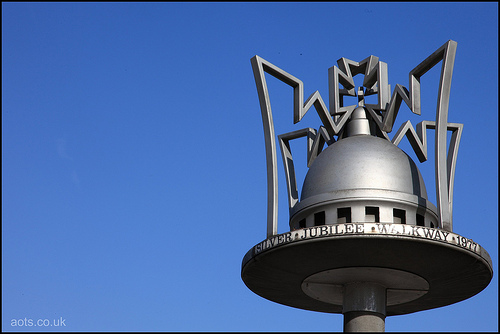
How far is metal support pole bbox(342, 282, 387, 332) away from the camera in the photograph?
40.1 meters

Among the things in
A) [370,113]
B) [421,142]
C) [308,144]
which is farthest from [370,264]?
[370,113]

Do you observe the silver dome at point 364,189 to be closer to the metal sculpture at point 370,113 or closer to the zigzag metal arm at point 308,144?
the metal sculpture at point 370,113

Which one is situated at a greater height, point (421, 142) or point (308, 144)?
point (308, 144)

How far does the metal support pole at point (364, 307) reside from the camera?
40062mm

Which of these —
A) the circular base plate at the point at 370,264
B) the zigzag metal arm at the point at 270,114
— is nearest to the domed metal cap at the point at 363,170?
the zigzag metal arm at the point at 270,114

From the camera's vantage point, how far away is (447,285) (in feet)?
137

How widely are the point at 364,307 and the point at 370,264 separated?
2463mm

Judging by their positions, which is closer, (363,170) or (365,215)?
(365,215)

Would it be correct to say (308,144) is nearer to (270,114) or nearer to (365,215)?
(270,114)

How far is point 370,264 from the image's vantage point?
39344 millimetres

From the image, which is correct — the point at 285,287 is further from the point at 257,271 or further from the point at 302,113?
the point at 302,113

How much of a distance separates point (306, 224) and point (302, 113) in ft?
18.7

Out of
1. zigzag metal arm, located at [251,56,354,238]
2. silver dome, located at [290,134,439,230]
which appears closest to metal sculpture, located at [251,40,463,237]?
zigzag metal arm, located at [251,56,354,238]

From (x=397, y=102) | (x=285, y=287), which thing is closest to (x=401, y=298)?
(x=285, y=287)
